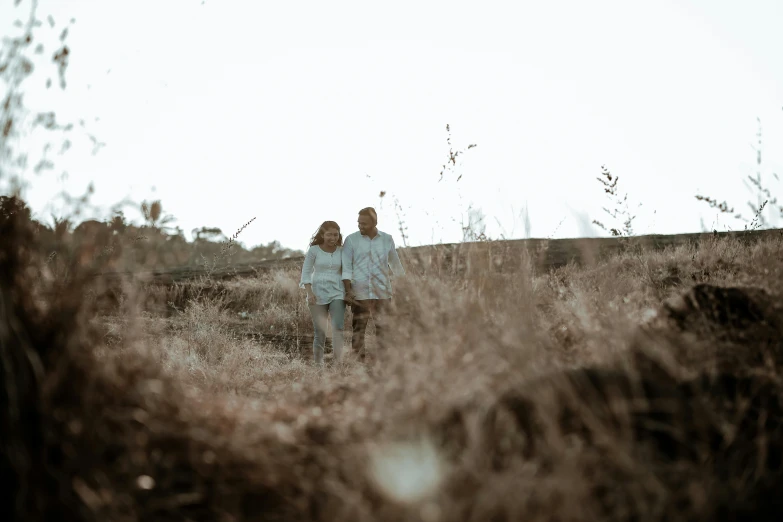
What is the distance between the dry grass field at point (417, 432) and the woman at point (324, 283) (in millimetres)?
3591

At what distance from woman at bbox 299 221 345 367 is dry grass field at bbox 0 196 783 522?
11.8 ft

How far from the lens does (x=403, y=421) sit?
2.05 meters

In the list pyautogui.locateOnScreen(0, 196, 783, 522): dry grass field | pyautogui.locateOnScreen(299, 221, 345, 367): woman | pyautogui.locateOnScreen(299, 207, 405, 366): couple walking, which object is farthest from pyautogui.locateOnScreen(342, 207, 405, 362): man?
pyautogui.locateOnScreen(0, 196, 783, 522): dry grass field

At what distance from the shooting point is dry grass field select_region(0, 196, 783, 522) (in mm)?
1765

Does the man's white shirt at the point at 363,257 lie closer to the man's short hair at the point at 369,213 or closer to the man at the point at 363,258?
the man at the point at 363,258

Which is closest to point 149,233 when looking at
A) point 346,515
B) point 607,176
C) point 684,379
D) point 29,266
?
point 29,266

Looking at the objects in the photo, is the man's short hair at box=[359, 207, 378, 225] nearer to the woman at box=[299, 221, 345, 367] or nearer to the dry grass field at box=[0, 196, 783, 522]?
the woman at box=[299, 221, 345, 367]

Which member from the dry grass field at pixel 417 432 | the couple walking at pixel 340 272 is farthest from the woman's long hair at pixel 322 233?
the dry grass field at pixel 417 432

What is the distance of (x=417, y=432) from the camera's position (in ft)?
6.75

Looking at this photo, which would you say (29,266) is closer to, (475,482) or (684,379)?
(475,482)

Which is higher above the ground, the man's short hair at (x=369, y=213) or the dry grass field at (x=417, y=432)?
the man's short hair at (x=369, y=213)

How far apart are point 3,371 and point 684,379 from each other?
253cm

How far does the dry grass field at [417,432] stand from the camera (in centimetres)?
176

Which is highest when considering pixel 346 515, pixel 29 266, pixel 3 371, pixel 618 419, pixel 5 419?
Answer: pixel 29 266
